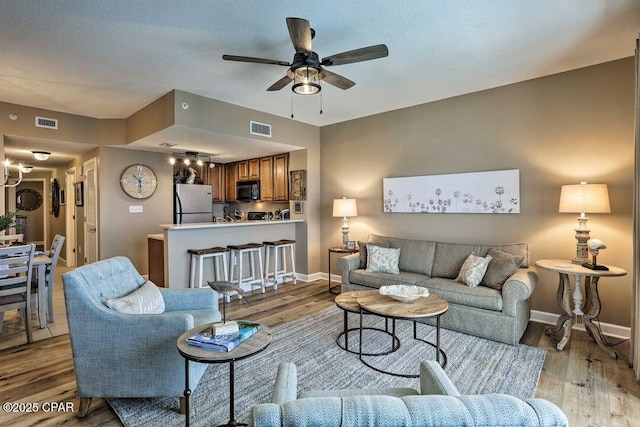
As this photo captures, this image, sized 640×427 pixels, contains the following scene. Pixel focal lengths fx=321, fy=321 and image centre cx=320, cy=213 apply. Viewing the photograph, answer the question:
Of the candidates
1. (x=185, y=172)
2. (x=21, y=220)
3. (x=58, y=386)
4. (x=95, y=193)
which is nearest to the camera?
(x=58, y=386)

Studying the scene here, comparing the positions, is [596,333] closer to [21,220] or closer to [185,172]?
[185,172]

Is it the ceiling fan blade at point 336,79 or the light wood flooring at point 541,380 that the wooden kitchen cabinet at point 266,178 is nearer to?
the light wood flooring at point 541,380

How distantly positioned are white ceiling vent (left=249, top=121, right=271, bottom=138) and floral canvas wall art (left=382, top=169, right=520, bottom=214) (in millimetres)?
1940

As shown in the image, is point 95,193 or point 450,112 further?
point 95,193

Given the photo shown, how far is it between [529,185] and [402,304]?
2252mm

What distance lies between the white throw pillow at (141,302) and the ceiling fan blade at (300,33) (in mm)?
2114

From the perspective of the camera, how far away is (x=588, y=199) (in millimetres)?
2939

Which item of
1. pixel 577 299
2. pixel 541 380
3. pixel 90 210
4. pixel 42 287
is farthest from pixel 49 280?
pixel 577 299

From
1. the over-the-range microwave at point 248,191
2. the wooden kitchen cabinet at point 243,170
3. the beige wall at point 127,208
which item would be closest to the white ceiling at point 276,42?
the beige wall at point 127,208

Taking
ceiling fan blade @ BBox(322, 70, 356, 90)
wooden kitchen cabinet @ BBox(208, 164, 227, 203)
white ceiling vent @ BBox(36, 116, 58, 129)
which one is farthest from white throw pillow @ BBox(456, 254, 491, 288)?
white ceiling vent @ BBox(36, 116, 58, 129)

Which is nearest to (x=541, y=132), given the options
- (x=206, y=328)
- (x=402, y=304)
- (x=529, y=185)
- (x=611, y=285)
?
(x=529, y=185)

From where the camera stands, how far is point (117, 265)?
8.13ft

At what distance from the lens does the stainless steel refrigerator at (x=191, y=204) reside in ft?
20.2

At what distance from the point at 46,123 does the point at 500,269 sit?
625 cm
